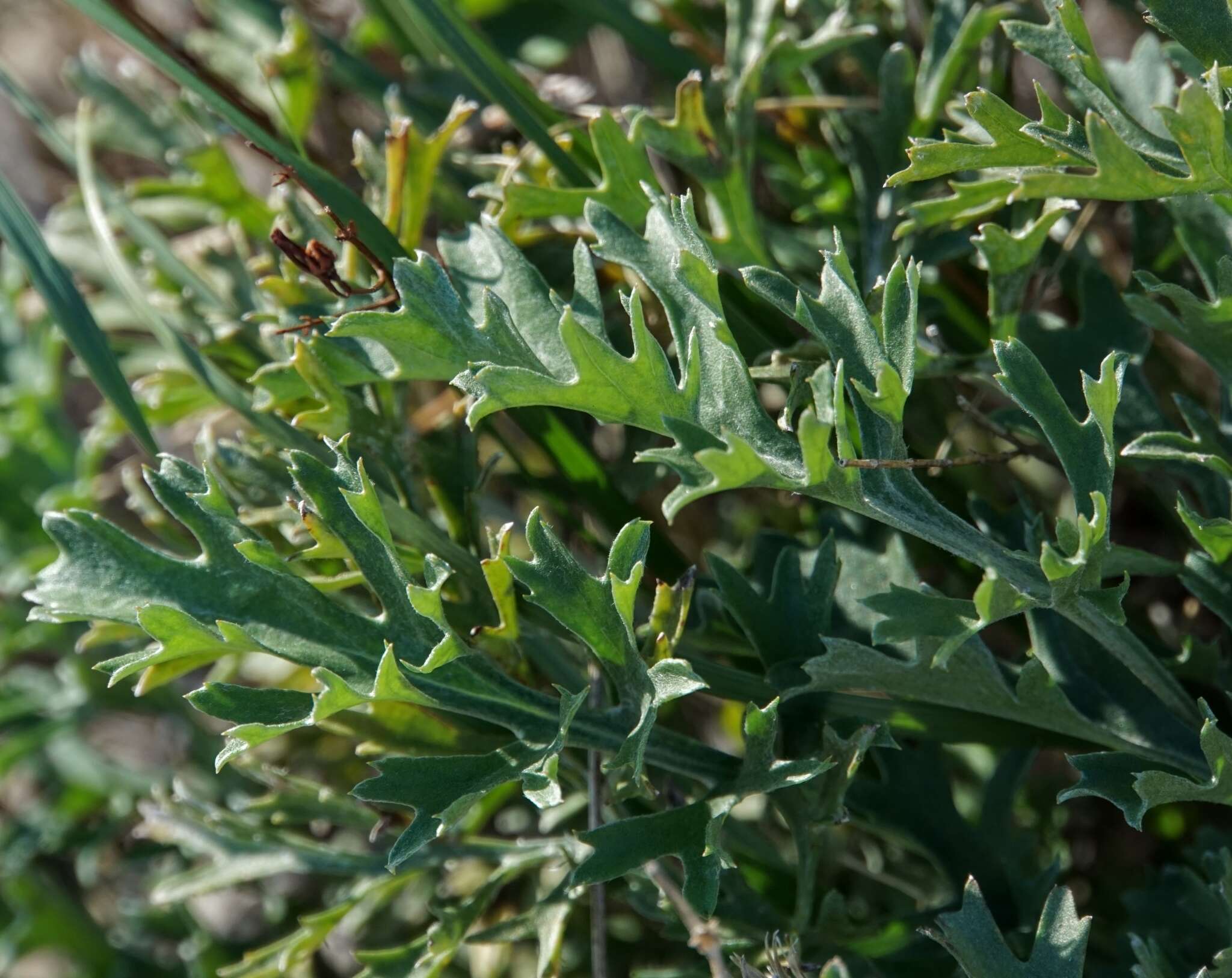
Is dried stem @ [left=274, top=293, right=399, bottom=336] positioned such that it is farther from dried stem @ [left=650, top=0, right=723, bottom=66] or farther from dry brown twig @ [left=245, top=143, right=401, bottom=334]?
dried stem @ [left=650, top=0, right=723, bottom=66]

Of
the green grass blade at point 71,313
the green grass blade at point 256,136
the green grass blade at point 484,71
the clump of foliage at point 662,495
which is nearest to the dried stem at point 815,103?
the clump of foliage at point 662,495

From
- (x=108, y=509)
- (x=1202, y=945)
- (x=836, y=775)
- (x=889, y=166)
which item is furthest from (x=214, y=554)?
(x=108, y=509)

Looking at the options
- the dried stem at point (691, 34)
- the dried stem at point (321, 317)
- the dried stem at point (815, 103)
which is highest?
the dried stem at point (321, 317)

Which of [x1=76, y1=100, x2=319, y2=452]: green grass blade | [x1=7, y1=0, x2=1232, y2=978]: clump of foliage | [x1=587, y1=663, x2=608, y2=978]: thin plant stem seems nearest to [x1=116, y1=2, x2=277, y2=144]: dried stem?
[x1=7, y1=0, x2=1232, y2=978]: clump of foliage

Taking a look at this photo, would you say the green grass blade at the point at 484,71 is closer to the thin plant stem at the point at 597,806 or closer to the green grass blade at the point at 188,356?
the green grass blade at the point at 188,356

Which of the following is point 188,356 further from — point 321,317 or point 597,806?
point 597,806
